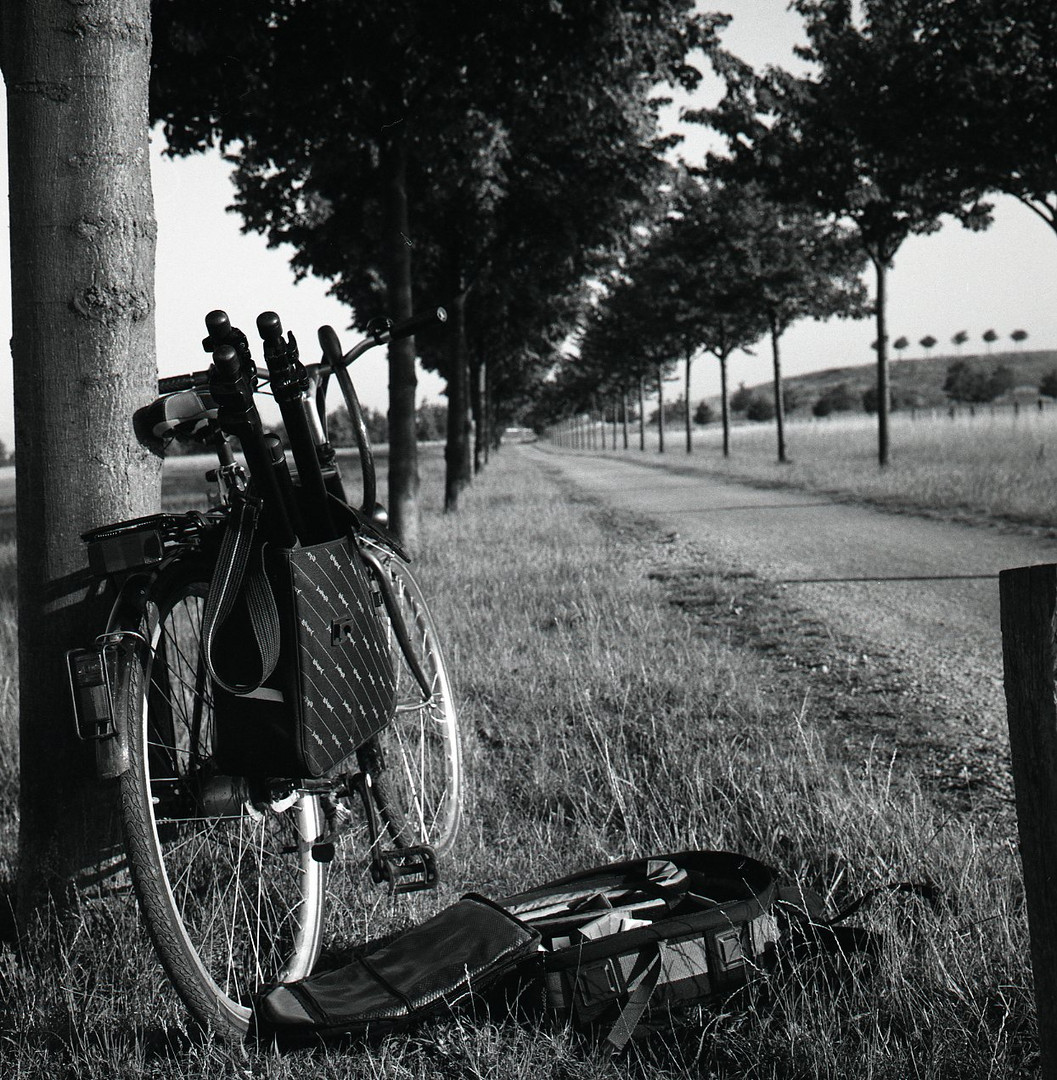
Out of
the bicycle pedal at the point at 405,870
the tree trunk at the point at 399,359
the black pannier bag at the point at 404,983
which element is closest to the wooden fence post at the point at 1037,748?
A: the black pannier bag at the point at 404,983

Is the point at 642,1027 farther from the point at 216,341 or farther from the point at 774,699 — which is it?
the point at 774,699

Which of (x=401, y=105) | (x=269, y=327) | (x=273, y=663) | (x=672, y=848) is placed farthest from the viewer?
(x=401, y=105)

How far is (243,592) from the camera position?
2164 millimetres

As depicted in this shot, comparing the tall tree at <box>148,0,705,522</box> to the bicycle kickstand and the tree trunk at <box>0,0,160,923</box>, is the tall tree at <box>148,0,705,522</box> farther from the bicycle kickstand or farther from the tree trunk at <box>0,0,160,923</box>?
the bicycle kickstand

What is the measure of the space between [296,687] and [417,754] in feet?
5.07

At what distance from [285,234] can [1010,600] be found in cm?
1128

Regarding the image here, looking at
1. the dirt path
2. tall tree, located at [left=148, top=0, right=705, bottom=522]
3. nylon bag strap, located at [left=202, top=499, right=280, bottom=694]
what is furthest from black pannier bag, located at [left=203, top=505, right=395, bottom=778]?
tall tree, located at [left=148, top=0, right=705, bottom=522]

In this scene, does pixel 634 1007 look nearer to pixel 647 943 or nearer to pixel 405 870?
pixel 647 943

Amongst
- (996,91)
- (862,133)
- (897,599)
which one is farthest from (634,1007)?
(862,133)

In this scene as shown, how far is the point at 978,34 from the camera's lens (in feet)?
35.8

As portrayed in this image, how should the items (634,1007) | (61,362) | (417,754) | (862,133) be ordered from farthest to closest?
1. (862,133)
2. (417,754)
3. (61,362)
4. (634,1007)

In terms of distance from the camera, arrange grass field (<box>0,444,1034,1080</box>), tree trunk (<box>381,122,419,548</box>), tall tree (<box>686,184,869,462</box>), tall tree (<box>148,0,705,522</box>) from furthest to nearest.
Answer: tall tree (<box>686,184,869,462</box>) → tree trunk (<box>381,122,419,548</box>) → tall tree (<box>148,0,705,522</box>) → grass field (<box>0,444,1034,1080</box>)

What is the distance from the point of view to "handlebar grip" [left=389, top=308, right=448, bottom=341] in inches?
96.3

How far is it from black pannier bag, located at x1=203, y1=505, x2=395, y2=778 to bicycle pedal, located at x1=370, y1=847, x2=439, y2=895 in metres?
0.47
